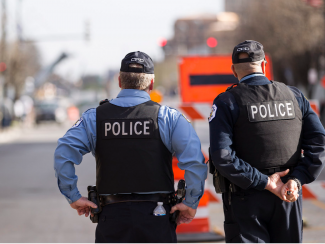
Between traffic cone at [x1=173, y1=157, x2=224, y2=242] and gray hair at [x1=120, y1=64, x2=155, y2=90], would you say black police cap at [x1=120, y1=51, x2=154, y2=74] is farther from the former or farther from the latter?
traffic cone at [x1=173, y1=157, x2=224, y2=242]

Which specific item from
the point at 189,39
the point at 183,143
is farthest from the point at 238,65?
the point at 189,39

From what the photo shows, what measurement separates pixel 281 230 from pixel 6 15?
30.5m

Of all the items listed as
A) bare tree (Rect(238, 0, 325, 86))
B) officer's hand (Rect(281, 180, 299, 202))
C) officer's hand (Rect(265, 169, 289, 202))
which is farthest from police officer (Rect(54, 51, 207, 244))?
bare tree (Rect(238, 0, 325, 86))

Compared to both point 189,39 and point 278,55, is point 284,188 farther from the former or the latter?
point 189,39

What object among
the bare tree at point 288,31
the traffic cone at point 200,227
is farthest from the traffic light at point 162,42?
the traffic cone at point 200,227

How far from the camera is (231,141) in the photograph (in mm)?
3375

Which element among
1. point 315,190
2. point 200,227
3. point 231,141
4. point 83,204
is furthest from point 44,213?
point 231,141

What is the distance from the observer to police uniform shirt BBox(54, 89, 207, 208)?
336cm

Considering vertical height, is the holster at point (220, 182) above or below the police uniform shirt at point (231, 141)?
below

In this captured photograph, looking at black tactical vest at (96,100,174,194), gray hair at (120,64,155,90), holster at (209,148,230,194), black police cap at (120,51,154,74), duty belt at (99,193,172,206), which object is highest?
black police cap at (120,51,154,74)

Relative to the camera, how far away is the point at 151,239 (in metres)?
3.28

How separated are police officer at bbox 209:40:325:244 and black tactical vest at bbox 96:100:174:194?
0.37 meters

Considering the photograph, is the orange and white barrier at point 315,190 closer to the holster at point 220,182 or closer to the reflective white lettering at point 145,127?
the holster at point 220,182

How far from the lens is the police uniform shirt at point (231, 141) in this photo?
3.29 metres
